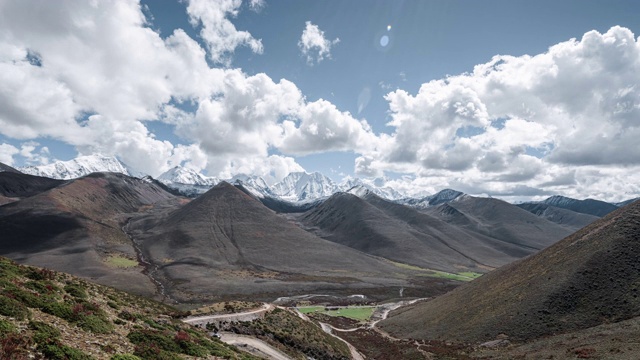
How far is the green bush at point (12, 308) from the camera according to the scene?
1781 cm

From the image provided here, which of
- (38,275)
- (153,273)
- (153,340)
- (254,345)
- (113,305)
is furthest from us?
(153,273)

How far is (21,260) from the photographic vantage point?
15975 cm

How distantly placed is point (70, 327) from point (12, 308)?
3088 mm

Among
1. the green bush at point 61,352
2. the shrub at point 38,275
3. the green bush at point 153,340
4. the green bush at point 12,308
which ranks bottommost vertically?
the green bush at point 153,340

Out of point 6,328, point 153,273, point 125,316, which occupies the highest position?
point 6,328

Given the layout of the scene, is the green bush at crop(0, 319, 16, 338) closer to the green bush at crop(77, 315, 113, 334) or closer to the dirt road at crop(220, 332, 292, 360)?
the green bush at crop(77, 315, 113, 334)

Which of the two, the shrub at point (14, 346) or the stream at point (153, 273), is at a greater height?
the shrub at point (14, 346)

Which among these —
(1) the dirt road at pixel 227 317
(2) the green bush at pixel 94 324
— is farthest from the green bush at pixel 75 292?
(1) the dirt road at pixel 227 317

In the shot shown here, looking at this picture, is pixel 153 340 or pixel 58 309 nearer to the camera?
pixel 58 309

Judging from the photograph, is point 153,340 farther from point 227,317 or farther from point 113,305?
point 227,317

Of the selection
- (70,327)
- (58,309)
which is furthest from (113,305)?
(70,327)

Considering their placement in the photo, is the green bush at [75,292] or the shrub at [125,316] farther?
the shrub at [125,316]

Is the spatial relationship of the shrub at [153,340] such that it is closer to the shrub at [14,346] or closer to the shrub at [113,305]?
the shrub at [113,305]

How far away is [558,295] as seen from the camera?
61.4 metres
